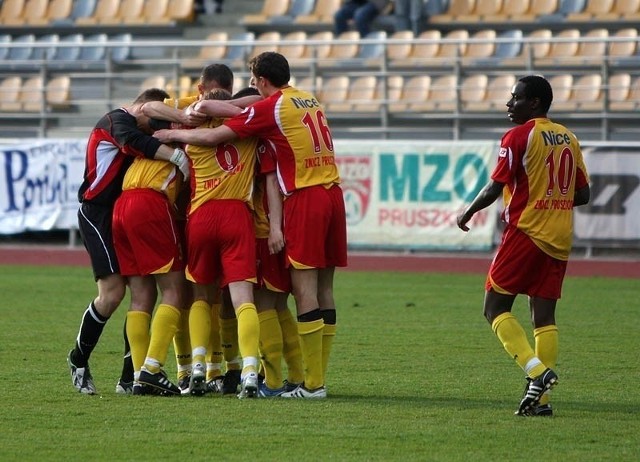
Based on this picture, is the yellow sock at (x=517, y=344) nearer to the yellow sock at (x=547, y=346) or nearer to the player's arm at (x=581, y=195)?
the yellow sock at (x=547, y=346)

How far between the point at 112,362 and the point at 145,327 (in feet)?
5.40

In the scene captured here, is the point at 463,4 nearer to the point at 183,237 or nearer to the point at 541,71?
the point at 541,71

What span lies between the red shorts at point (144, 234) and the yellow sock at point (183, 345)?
448 mm

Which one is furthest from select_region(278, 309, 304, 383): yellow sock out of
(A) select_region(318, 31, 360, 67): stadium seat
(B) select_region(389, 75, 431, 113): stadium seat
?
(A) select_region(318, 31, 360, 67): stadium seat

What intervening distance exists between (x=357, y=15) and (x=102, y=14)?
6.03 meters

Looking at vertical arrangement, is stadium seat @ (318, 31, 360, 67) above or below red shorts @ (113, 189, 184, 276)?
above

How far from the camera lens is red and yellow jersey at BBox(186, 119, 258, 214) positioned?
25.6ft

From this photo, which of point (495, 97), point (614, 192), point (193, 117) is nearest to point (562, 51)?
point (495, 97)

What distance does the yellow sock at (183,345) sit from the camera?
831 centimetres

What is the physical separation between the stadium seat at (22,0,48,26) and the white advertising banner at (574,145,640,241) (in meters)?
13.1

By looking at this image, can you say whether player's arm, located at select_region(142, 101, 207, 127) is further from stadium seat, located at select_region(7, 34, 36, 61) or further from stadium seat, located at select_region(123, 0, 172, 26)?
stadium seat, located at select_region(123, 0, 172, 26)

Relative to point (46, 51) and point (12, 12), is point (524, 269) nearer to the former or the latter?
point (46, 51)

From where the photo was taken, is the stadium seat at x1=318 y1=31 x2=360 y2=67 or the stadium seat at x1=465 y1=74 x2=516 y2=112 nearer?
the stadium seat at x1=465 y1=74 x2=516 y2=112

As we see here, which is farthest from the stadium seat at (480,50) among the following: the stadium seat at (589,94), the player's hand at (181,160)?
the player's hand at (181,160)
